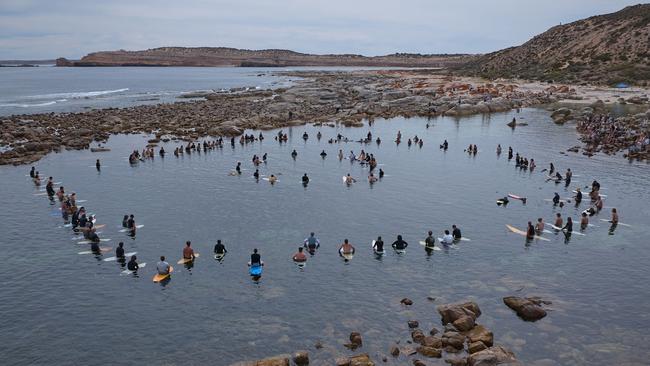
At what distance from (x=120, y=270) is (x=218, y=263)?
6.08m

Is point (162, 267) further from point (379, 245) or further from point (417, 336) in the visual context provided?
point (417, 336)

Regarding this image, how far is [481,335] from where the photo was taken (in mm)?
24641

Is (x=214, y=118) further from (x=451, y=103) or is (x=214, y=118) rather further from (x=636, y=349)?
(x=636, y=349)

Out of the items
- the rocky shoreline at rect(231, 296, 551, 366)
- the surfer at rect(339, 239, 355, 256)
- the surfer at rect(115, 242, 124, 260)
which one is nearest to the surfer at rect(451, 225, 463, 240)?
the surfer at rect(339, 239, 355, 256)

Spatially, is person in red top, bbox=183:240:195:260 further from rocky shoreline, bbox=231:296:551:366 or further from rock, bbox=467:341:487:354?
rock, bbox=467:341:487:354

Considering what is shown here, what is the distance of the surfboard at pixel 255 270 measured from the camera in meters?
31.7

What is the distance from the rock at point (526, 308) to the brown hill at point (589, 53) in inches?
4726

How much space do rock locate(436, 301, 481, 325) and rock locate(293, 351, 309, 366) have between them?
763cm

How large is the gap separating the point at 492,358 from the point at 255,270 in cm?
1506

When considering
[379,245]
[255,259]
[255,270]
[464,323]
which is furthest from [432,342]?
[255,259]

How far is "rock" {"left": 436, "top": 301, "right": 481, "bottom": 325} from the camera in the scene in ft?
86.1

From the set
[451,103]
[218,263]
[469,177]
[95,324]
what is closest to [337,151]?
[469,177]

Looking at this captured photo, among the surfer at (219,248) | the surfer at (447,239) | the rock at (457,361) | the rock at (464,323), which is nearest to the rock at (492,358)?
the rock at (457,361)

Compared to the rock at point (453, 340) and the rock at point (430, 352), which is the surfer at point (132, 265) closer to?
the rock at point (430, 352)
